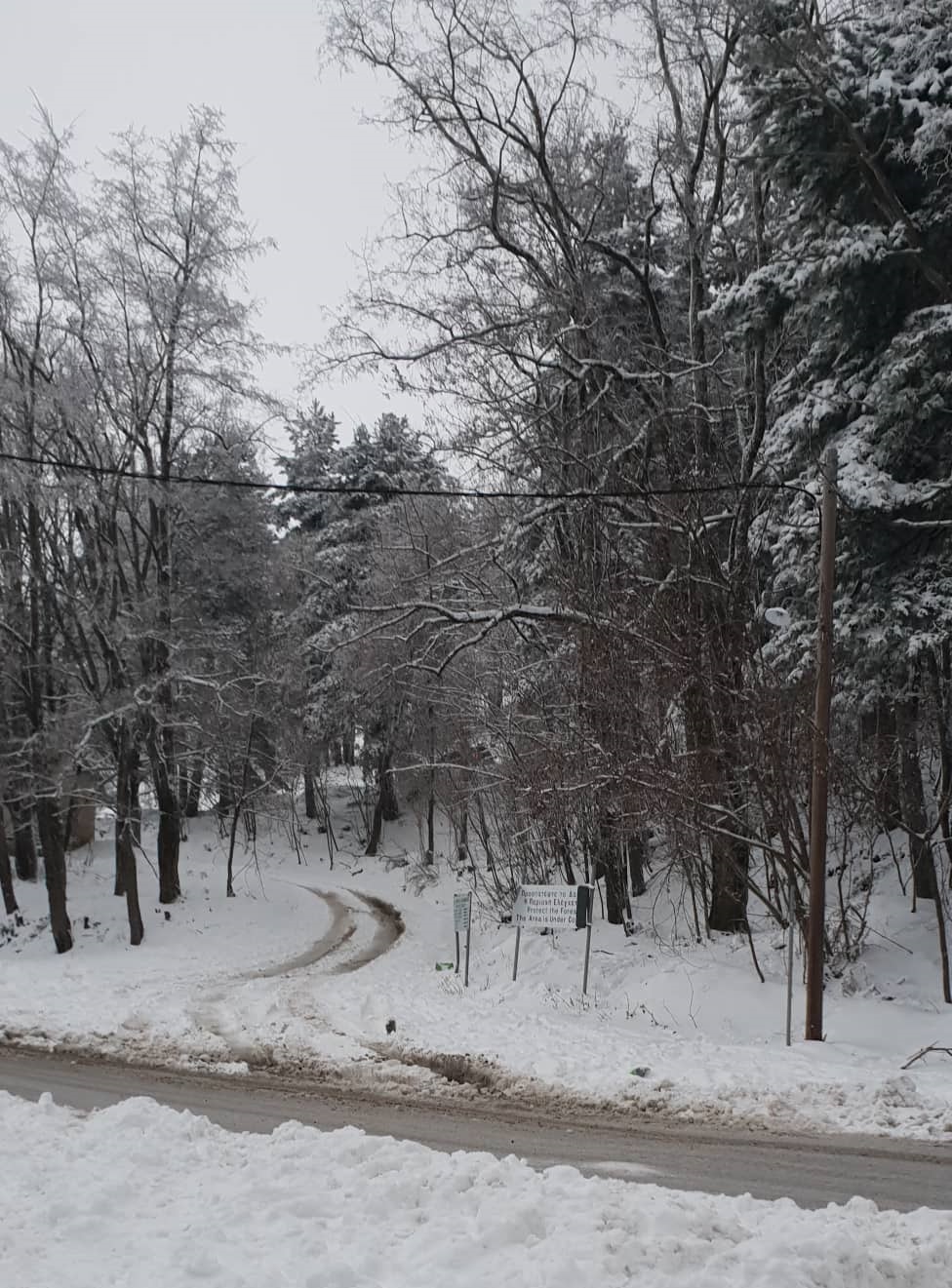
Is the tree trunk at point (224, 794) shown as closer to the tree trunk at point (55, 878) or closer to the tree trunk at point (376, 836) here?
the tree trunk at point (55, 878)

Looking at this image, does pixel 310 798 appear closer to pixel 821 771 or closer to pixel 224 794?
pixel 224 794

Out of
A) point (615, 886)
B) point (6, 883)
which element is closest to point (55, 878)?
point (6, 883)

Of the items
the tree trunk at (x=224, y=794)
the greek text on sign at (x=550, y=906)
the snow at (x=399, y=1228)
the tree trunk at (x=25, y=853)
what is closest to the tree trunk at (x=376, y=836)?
the tree trunk at (x=224, y=794)

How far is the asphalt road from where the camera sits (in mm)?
7074

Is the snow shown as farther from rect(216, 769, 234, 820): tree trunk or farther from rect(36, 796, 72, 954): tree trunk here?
rect(216, 769, 234, 820): tree trunk

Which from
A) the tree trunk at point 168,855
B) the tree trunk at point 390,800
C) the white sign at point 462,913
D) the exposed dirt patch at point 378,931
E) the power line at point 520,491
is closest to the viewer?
the power line at point 520,491

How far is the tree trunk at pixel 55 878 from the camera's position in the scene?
2036cm

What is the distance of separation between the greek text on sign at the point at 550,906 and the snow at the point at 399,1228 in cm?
757

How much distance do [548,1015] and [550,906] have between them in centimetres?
167

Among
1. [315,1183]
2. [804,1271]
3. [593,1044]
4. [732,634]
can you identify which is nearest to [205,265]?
[732,634]

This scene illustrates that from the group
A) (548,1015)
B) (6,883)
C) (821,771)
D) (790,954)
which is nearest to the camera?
(821,771)

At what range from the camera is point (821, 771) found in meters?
11.2

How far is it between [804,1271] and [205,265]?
22.1 meters

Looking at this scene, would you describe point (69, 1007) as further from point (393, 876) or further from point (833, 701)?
point (393, 876)
